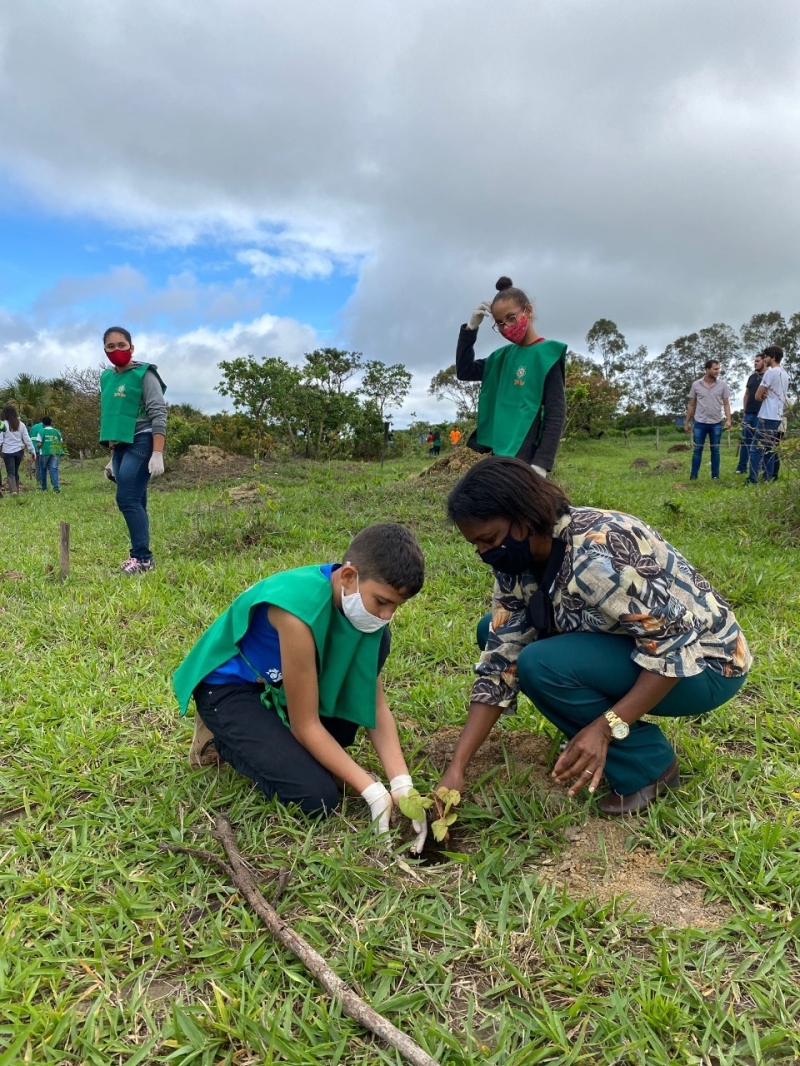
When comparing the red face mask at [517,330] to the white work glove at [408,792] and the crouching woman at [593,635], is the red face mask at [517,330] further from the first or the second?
the white work glove at [408,792]

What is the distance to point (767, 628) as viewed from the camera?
3.55m

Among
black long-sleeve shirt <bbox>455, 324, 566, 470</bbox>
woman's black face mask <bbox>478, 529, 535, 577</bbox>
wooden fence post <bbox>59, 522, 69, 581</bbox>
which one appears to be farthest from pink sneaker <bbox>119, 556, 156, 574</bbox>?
woman's black face mask <bbox>478, 529, 535, 577</bbox>

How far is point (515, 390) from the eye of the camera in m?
3.66

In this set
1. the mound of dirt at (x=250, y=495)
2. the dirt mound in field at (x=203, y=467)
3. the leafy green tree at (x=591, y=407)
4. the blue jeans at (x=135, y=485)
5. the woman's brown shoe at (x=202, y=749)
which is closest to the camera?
the woman's brown shoe at (x=202, y=749)

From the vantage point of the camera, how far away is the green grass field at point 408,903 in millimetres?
1476

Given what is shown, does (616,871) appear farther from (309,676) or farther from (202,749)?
(202,749)

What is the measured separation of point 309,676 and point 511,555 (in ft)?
2.19

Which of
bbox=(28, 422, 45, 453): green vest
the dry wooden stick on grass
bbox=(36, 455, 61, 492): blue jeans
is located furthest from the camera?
bbox=(28, 422, 45, 453): green vest

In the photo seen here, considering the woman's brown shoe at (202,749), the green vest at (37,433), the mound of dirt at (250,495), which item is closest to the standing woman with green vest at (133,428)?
the mound of dirt at (250,495)

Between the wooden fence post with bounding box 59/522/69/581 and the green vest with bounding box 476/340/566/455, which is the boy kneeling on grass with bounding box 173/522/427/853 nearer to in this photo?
the green vest with bounding box 476/340/566/455

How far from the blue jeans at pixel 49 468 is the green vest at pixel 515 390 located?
9878mm

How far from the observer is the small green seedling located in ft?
6.33

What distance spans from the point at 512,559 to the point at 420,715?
1029 millimetres

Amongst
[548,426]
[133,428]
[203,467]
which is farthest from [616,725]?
[203,467]
